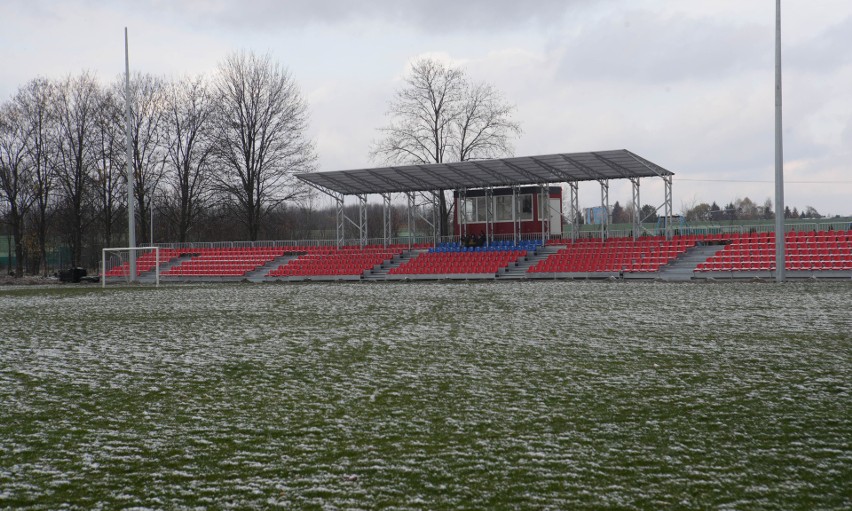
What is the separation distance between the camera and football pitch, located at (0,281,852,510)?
4918 millimetres

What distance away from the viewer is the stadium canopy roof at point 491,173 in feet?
106

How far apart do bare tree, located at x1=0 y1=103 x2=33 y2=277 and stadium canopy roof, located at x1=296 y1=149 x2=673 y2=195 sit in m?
22.6

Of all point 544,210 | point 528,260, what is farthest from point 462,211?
point 528,260

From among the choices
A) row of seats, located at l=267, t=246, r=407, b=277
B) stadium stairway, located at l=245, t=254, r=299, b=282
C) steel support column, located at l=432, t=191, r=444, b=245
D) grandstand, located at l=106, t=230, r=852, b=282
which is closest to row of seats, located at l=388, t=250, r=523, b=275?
grandstand, located at l=106, t=230, r=852, b=282

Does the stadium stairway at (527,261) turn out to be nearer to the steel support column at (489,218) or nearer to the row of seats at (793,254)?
the steel support column at (489,218)

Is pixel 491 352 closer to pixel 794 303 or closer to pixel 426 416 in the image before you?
pixel 426 416

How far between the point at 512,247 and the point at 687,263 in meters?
8.98

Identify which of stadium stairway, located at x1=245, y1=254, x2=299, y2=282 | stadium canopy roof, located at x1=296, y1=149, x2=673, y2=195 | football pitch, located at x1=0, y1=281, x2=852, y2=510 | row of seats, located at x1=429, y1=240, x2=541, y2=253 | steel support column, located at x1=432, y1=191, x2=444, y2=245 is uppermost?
stadium canopy roof, located at x1=296, y1=149, x2=673, y2=195

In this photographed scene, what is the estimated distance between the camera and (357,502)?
4.68m

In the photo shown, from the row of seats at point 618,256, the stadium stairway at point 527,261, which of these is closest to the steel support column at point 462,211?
the stadium stairway at point 527,261

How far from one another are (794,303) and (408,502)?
52.1ft

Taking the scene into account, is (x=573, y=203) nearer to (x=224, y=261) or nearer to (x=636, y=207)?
(x=636, y=207)

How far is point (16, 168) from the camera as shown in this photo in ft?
156

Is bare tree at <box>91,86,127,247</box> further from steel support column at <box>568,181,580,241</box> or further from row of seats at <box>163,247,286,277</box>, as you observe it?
steel support column at <box>568,181,580,241</box>
